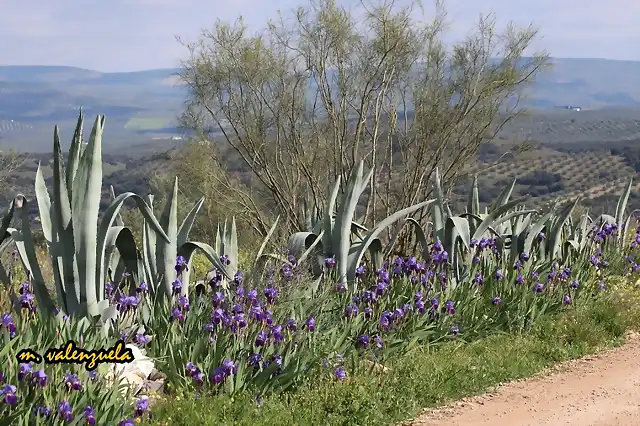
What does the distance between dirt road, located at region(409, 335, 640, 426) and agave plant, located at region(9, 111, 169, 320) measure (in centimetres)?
188

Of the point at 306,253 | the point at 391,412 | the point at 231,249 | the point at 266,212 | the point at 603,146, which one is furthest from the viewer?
the point at 603,146

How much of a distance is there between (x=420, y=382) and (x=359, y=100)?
843 centimetres

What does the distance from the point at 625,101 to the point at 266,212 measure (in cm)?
18603

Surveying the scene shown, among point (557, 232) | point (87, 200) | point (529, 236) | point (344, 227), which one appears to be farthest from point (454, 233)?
point (87, 200)

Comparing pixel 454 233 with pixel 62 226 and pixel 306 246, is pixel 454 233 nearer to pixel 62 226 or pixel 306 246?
pixel 306 246

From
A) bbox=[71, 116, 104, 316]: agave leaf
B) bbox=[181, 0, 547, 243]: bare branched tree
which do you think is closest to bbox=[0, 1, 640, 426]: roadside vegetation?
bbox=[71, 116, 104, 316]: agave leaf

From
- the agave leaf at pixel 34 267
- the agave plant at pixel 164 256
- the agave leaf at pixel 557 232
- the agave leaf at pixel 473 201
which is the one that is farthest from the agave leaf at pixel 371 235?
the agave leaf at pixel 34 267

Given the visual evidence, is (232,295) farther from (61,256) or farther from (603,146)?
(603,146)

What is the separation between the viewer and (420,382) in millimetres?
4871

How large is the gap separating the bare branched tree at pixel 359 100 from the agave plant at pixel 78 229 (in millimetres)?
7433

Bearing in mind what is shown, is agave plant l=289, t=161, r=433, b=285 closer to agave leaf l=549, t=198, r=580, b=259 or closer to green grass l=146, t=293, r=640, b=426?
green grass l=146, t=293, r=640, b=426

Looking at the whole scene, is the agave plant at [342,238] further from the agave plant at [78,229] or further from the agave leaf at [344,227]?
the agave plant at [78,229]

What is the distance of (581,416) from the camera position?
4.71 m

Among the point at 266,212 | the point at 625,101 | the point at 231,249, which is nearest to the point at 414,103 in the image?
the point at 266,212
